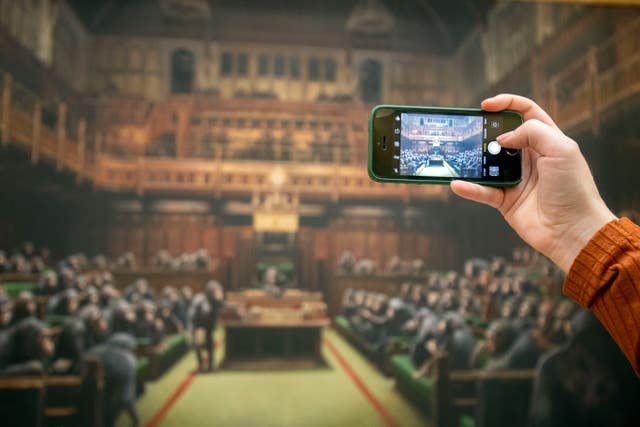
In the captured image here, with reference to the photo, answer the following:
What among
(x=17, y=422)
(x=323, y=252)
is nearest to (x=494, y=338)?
(x=323, y=252)

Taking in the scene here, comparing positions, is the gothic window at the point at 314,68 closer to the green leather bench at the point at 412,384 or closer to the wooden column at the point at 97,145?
the wooden column at the point at 97,145

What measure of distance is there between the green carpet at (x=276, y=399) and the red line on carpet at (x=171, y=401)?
26 millimetres

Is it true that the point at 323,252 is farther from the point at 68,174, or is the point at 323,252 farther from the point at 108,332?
the point at 68,174

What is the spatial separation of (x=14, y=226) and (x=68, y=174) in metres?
0.61

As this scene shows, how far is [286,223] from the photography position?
4105mm

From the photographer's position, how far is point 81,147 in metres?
3.88

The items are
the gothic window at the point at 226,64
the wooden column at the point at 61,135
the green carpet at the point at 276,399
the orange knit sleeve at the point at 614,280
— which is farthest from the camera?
the gothic window at the point at 226,64

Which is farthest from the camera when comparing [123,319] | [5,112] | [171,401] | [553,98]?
[553,98]

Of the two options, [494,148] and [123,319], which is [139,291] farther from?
[494,148]

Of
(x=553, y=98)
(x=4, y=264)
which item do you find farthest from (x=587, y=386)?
(x=4, y=264)

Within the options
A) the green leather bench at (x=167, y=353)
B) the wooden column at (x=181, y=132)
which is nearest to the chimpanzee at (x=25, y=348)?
the green leather bench at (x=167, y=353)

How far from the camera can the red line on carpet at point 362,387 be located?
12.3ft

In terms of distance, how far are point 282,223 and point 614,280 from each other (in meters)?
3.39

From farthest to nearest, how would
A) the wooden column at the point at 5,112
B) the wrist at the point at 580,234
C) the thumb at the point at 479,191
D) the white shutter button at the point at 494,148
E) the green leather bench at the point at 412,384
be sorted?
the green leather bench at the point at 412,384
the wooden column at the point at 5,112
the white shutter button at the point at 494,148
the thumb at the point at 479,191
the wrist at the point at 580,234
